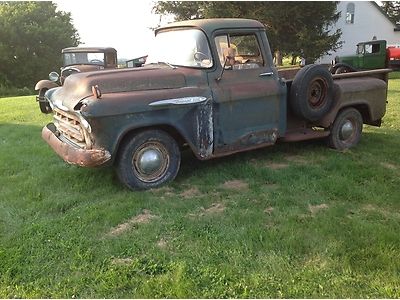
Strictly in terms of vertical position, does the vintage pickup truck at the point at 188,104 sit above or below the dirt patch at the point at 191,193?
above

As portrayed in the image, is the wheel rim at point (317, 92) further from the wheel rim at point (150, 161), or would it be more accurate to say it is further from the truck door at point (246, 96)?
the wheel rim at point (150, 161)

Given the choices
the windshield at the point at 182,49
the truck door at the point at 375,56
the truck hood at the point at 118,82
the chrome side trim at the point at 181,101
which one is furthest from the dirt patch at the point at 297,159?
the truck door at the point at 375,56

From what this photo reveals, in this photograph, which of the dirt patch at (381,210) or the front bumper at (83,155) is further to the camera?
the front bumper at (83,155)

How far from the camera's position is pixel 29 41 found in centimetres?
3728

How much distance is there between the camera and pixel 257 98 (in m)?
5.00

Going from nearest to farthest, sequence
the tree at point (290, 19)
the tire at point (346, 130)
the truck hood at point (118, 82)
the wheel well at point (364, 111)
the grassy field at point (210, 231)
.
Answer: the grassy field at point (210, 231) < the truck hood at point (118, 82) < the tire at point (346, 130) < the wheel well at point (364, 111) < the tree at point (290, 19)

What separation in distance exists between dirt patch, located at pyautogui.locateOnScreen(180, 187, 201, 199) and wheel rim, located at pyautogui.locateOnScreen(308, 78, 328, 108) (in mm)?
2174

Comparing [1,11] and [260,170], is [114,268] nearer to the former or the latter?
[260,170]

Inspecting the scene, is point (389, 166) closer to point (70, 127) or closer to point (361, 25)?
point (70, 127)

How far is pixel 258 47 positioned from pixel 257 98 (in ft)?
2.55

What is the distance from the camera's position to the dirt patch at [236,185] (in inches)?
179

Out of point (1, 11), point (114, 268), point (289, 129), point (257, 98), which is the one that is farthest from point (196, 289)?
point (1, 11)

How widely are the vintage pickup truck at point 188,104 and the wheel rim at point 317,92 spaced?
14mm

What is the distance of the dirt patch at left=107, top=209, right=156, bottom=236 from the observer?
3.54 m
